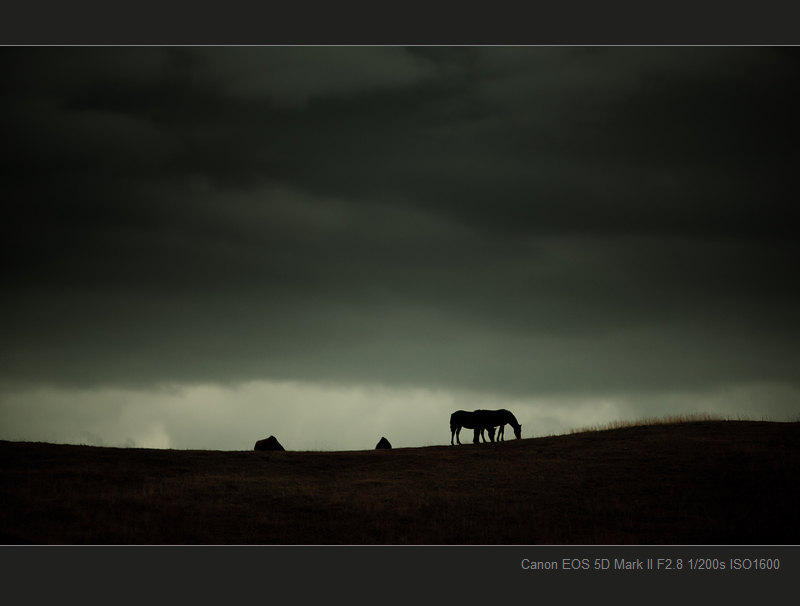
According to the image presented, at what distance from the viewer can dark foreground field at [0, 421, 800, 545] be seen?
885 inches

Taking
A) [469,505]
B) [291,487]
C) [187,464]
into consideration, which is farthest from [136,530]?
[469,505]

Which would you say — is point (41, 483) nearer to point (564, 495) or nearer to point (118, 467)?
point (118, 467)

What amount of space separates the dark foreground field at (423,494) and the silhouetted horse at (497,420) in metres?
6.83

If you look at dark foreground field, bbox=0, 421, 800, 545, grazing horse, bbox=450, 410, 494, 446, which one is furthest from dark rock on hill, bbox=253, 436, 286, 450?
grazing horse, bbox=450, 410, 494, 446

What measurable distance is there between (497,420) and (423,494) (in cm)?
1676

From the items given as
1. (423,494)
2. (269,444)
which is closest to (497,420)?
(269,444)

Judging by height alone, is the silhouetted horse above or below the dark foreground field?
above

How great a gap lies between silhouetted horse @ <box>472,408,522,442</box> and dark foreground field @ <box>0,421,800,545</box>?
6830 millimetres

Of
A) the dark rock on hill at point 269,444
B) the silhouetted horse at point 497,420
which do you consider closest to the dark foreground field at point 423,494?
the dark rock on hill at point 269,444

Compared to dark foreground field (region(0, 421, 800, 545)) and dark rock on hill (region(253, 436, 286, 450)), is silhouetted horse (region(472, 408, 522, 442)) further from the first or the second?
dark rock on hill (region(253, 436, 286, 450))

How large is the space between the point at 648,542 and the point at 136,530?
17517mm

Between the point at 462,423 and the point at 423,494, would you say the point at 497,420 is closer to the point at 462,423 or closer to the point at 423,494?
the point at 462,423

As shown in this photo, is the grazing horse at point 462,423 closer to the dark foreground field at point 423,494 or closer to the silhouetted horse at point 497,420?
the silhouetted horse at point 497,420

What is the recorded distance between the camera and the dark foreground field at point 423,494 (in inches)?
885
